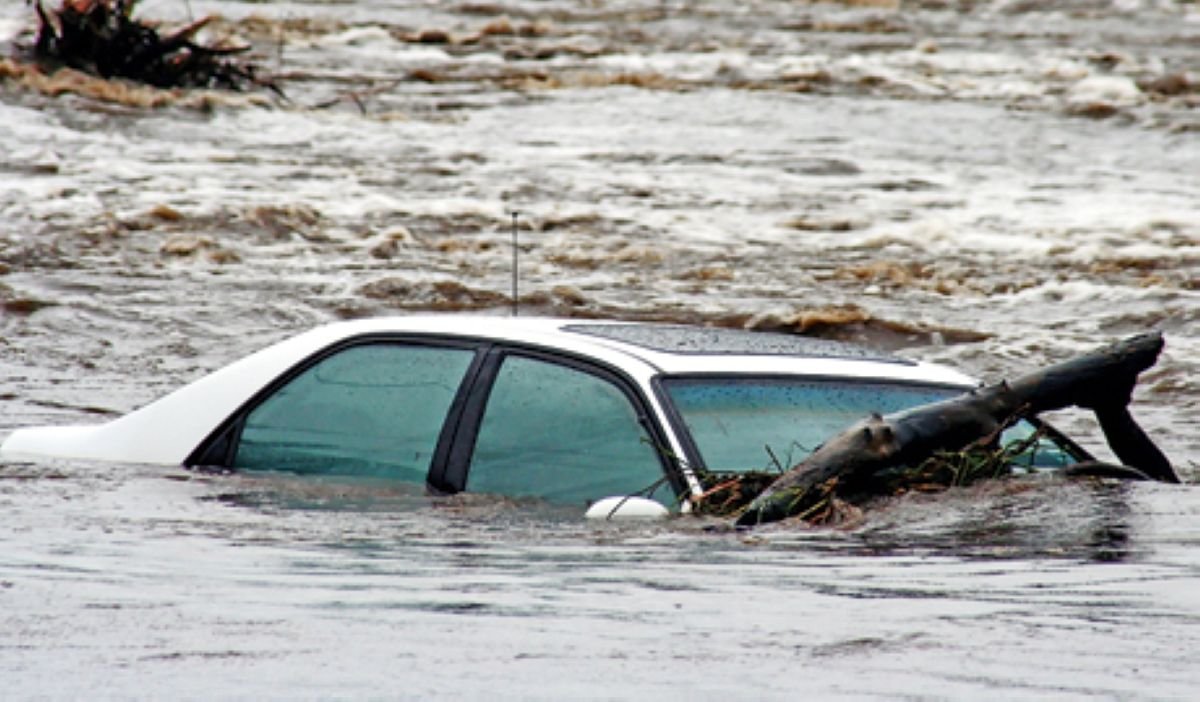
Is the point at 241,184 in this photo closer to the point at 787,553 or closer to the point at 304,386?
the point at 304,386

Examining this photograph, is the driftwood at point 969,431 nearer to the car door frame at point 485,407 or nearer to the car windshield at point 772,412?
the car windshield at point 772,412

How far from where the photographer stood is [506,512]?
5996 mm

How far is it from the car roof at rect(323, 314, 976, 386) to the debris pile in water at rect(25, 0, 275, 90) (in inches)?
587

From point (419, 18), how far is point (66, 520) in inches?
852

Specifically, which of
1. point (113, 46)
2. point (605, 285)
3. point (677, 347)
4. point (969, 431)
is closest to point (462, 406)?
point (677, 347)

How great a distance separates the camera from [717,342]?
257 inches

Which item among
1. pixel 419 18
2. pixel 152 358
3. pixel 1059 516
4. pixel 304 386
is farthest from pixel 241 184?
pixel 1059 516

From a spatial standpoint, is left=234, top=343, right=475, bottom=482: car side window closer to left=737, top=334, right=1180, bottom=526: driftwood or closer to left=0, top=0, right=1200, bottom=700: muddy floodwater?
left=0, top=0, right=1200, bottom=700: muddy floodwater

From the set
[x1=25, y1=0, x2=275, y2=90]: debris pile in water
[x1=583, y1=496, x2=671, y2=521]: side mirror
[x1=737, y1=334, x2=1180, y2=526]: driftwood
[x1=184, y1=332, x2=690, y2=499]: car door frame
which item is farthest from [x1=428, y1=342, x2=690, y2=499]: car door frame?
[x1=25, y1=0, x2=275, y2=90]: debris pile in water

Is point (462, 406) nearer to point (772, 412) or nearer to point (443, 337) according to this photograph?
point (443, 337)

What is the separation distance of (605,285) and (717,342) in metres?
8.80

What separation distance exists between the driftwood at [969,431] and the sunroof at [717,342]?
1.45 ft

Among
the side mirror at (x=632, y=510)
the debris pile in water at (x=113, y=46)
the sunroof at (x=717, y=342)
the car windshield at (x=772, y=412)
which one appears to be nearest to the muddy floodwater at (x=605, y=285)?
the side mirror at (x=632, y=510)

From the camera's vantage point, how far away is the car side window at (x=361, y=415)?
628cm
